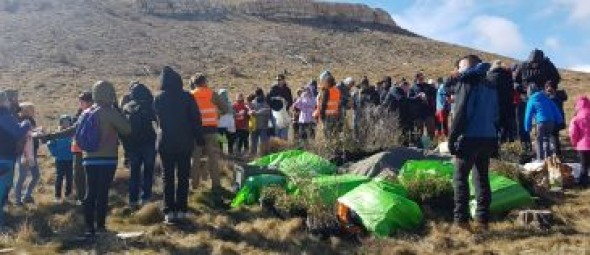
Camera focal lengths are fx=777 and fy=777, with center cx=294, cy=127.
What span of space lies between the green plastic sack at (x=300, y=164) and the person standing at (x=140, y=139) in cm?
161

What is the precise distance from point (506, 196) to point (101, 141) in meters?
4.78

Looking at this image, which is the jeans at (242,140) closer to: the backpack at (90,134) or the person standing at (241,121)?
the person standing at (241,121)

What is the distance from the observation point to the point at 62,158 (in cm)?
1213

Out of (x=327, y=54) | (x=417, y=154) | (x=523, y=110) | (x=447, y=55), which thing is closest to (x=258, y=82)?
(x=327, y=54)

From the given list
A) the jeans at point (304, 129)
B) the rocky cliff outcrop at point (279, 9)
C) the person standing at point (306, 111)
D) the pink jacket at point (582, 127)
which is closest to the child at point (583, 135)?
the pink jacket at point (582, 127)

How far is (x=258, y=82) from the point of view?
3328 cm

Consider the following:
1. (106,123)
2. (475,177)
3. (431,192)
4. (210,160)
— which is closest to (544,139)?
(431,192)

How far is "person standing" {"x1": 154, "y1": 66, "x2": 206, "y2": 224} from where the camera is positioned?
9344 mm

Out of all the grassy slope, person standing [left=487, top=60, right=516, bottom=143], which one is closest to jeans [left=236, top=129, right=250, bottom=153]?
the grassy slope

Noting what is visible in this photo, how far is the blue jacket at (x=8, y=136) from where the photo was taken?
977 cm

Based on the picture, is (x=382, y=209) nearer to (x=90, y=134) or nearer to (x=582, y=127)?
(x=90, y=134)

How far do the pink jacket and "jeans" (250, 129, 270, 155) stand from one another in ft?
18.9

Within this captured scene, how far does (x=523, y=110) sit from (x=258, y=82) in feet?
64.6

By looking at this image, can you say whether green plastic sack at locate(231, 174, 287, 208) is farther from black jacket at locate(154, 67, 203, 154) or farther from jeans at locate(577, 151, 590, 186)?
jeans at locate(577, 151, 590, 186)
